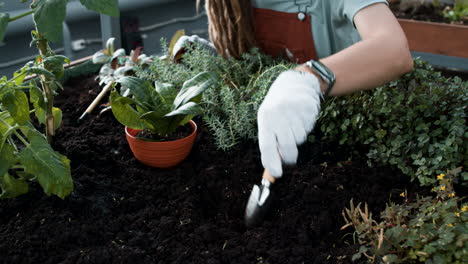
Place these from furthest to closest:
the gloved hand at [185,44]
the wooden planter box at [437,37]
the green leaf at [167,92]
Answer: the wooden planter box at [437,37] < the gloved hand at [185,44] < the green leaf at [167,92]

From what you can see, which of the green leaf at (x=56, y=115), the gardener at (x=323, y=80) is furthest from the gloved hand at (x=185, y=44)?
the gardener at (x=323, y=80)

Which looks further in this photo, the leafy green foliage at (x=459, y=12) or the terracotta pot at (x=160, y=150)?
the leafy green foliage at (x=459, y=12)

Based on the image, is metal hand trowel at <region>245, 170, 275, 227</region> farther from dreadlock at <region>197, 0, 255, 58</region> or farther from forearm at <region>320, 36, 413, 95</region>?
dreadlock at <region>197, 0, 255, 58</region>

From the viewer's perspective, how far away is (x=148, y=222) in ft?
3.96

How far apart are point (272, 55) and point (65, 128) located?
32.6 inches

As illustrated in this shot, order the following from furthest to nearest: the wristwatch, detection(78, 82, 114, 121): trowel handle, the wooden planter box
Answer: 1. the wooden planter box
2. detection(78, 82, 114, 121): trowel handle
3. the wristwatch

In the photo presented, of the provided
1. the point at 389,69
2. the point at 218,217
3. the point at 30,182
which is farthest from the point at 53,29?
the point at 389,69

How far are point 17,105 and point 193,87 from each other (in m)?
0.48

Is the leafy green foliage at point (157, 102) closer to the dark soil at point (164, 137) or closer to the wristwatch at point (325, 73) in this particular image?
the dark soil at point (164, 137)

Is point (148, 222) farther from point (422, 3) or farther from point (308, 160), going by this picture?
point (422, 3)

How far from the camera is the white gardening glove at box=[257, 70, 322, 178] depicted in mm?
979

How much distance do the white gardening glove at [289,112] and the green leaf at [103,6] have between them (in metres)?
0.40

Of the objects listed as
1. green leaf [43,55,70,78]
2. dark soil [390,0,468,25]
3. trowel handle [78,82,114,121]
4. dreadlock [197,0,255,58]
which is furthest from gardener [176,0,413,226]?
dark soil [390,0,468,25]

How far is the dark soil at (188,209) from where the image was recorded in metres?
1.09
